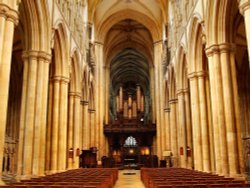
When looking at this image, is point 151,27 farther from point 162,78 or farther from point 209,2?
point 209,2

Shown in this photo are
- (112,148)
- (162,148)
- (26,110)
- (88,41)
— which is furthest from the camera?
(112,148)

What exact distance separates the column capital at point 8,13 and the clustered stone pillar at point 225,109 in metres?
8.12

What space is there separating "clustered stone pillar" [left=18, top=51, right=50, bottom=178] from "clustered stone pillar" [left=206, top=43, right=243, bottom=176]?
7.66 m

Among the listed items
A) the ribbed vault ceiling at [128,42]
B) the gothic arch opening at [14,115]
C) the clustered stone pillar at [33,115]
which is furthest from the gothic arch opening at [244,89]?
the ribbed vault ceiling at [128,42]

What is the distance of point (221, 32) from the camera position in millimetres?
13062

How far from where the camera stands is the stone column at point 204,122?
1531 centimetres

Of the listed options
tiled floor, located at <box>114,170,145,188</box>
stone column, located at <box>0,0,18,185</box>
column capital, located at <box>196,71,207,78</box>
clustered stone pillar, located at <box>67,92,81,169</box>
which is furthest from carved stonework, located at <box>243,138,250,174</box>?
stone column, located at <box>0,0,18,185</box>

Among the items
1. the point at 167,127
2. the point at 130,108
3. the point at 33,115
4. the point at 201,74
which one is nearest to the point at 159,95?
the point at 167,127

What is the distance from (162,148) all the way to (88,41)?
12855 mm

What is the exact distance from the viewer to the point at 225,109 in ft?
40.4

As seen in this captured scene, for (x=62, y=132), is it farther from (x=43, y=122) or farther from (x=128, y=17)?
(x=128, y=17)

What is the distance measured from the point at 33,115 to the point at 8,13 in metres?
4.90

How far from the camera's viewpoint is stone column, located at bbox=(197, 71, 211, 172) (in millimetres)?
15312

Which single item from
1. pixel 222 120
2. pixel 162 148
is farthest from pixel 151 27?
pixel 222 120
